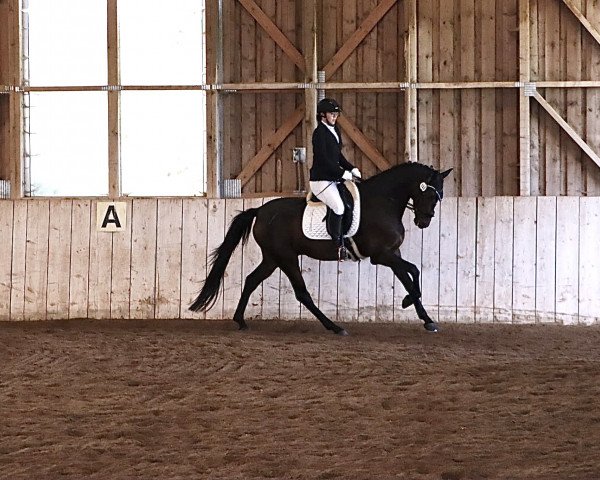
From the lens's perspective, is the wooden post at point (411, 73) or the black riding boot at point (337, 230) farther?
the wooden post at point (411, 73)

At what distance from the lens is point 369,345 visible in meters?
8.15

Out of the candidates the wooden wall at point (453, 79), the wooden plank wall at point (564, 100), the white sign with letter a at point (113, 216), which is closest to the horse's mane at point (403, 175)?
the wooden wall at point (453, 79)

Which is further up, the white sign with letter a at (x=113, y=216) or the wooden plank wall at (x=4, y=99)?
the wooden plank wall at (x=4, y=99)

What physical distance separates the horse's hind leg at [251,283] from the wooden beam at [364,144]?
1920mm

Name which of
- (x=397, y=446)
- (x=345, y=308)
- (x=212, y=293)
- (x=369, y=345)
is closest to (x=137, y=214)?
(x=212, y=293)

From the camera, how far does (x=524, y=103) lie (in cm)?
1005

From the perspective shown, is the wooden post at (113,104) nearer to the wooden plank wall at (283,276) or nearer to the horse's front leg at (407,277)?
the wooden plank wall at (283,276)

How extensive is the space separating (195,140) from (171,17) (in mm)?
1339

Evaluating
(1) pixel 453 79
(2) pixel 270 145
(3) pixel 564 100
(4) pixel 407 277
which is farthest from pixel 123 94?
(3) pixel 564 100

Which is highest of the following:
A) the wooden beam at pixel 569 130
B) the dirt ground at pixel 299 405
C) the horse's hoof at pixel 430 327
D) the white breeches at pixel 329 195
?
the wooden beam at pixel 569 130

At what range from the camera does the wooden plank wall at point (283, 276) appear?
964 centimetres

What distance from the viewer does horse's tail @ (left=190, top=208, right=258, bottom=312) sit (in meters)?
8.96

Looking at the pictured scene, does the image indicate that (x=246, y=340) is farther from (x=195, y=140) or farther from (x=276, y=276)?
(x=195, y=140)

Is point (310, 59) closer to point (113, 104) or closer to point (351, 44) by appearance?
point (351, 44)
